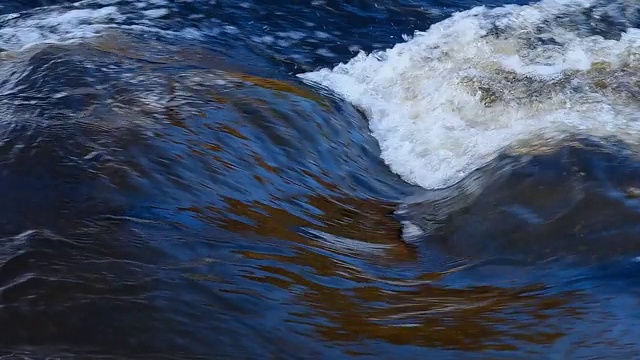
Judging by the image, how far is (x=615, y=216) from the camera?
381 centimetres

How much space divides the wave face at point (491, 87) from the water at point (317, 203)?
0.09 feet

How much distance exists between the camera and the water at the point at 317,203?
2.85 meters

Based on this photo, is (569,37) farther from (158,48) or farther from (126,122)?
(126,122)

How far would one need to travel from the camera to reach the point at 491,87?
6367 mm

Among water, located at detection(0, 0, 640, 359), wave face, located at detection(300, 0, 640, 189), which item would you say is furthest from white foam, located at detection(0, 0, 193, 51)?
wave face, located at detection(300, 0, 640, 189)

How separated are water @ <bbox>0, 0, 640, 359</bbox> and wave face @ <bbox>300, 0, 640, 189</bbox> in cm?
3

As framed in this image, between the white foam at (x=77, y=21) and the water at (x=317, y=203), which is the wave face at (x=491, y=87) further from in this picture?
the white foam at (x=77, y=21)

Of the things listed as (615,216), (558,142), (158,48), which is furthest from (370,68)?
(615,216)

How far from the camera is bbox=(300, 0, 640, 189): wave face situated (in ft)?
17.5

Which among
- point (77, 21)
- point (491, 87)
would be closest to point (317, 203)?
point (491, 87)

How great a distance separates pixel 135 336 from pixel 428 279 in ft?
4.21

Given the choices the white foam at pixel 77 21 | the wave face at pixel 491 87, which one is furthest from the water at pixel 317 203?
the white foam at pixel 77 21

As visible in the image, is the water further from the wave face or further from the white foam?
the white foam

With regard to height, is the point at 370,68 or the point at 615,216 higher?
the point at 615,216
